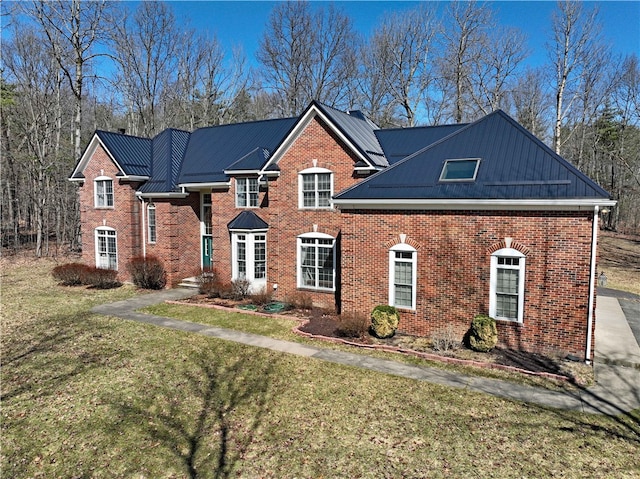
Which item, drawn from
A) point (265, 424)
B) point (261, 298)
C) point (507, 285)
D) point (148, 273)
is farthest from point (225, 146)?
point (265, 424)

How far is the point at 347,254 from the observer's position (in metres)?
14.0

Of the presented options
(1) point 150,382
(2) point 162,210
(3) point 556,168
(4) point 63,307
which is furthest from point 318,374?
(2) point 162,210

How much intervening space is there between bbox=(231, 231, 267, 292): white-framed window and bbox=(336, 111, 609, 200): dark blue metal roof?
244 inches

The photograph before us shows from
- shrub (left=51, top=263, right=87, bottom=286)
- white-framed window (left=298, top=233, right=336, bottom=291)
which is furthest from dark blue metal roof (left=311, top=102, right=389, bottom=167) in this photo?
shrub (left=51, top=263, right=87, bottom=286)

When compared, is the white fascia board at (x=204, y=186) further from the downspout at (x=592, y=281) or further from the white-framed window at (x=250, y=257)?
the downspout at (x=592, y=281)

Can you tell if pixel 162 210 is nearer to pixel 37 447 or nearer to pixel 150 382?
pixel 150 382

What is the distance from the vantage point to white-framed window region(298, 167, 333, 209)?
16.4m

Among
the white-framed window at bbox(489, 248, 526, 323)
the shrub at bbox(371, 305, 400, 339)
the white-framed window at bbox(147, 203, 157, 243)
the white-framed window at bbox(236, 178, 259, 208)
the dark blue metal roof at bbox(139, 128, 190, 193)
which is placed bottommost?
the shrub at bbox(371, 305, 400, 339)

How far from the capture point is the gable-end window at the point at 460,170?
12453 mm

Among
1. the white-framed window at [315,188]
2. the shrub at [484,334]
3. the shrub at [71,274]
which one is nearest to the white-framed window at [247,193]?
the white-framed window at [315,188]

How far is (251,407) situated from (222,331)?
17.5ft

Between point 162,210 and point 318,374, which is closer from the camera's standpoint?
point 318,374

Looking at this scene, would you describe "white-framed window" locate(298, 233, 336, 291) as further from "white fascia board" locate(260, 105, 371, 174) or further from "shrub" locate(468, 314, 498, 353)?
"shrub" locate(468, 314, 498, 353)

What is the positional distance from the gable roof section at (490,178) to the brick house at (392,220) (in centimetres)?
4
